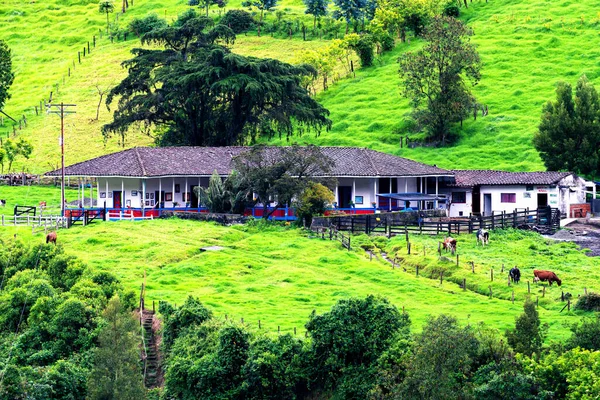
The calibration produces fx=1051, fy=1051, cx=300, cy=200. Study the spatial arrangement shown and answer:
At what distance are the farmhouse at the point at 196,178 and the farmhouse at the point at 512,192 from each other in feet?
5.43

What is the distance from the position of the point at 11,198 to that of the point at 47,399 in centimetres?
4662

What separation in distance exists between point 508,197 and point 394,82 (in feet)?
130

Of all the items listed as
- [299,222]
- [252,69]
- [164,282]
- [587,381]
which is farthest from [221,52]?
[587,381]

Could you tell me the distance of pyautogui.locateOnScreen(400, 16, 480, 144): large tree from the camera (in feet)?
306

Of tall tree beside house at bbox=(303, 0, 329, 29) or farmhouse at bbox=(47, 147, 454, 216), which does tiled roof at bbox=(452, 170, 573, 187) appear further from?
tall tree beside house at bbox=(303, 0, 329, 29)

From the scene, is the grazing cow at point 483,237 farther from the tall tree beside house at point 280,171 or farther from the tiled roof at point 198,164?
the tiled roof at point 198,164

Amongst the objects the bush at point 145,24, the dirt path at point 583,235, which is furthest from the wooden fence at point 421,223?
the bush at point 145,24

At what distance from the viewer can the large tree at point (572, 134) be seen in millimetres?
80438

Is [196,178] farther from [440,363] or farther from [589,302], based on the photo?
[440,363]

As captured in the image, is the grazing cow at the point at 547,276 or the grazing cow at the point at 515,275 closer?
the grazing cow at the point at 547,276

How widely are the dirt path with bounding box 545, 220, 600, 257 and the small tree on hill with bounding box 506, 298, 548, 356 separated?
866 inches

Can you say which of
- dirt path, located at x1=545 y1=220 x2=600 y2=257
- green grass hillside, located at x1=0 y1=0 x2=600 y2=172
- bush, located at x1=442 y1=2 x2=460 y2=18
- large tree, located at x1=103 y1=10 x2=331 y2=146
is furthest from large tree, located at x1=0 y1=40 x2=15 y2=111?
dirt path, located at x1=545 y1=220 x2=600 y2=257

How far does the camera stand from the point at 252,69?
87.9 metres

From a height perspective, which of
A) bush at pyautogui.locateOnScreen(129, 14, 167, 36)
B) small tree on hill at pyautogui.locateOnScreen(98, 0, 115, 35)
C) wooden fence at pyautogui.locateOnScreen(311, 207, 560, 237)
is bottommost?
wooden fence at pyautogui.locateOnScreen(311, 207, 560, 237)
